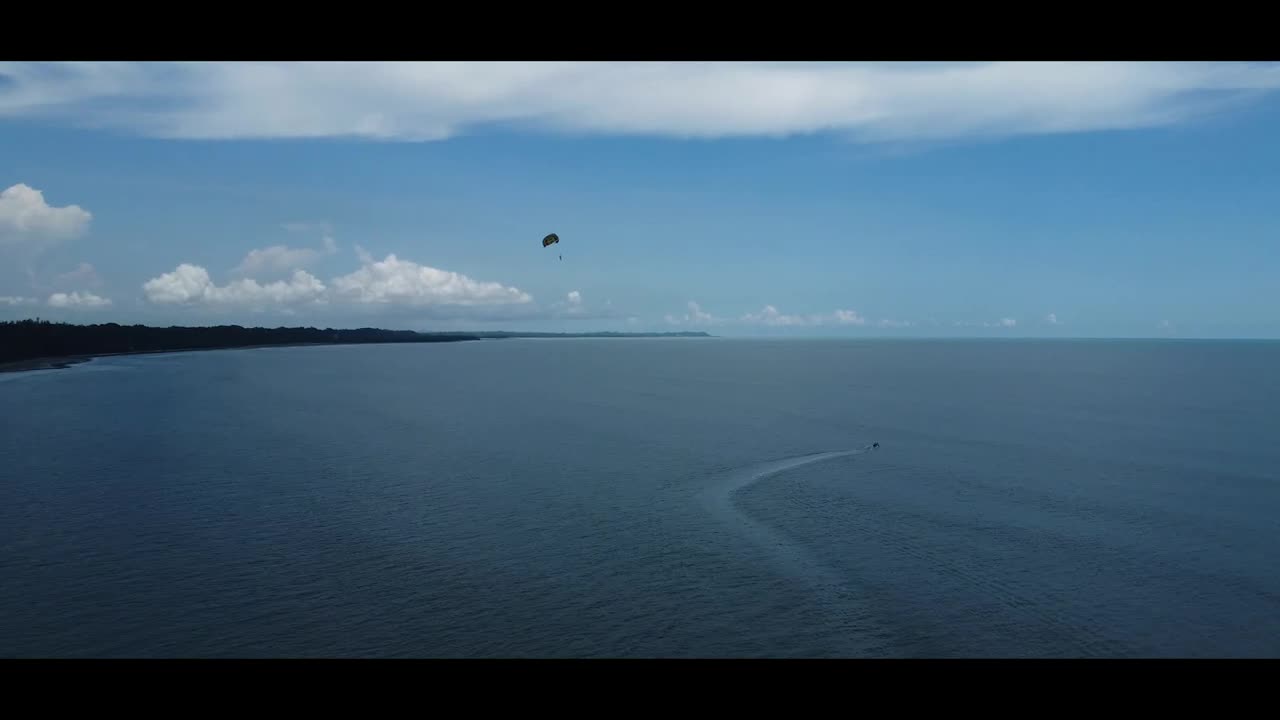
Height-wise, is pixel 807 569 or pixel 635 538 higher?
pixel 635 538

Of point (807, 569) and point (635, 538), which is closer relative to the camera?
point (807, 569)

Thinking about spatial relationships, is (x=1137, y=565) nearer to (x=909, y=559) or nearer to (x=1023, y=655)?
(x=909, y=559)
